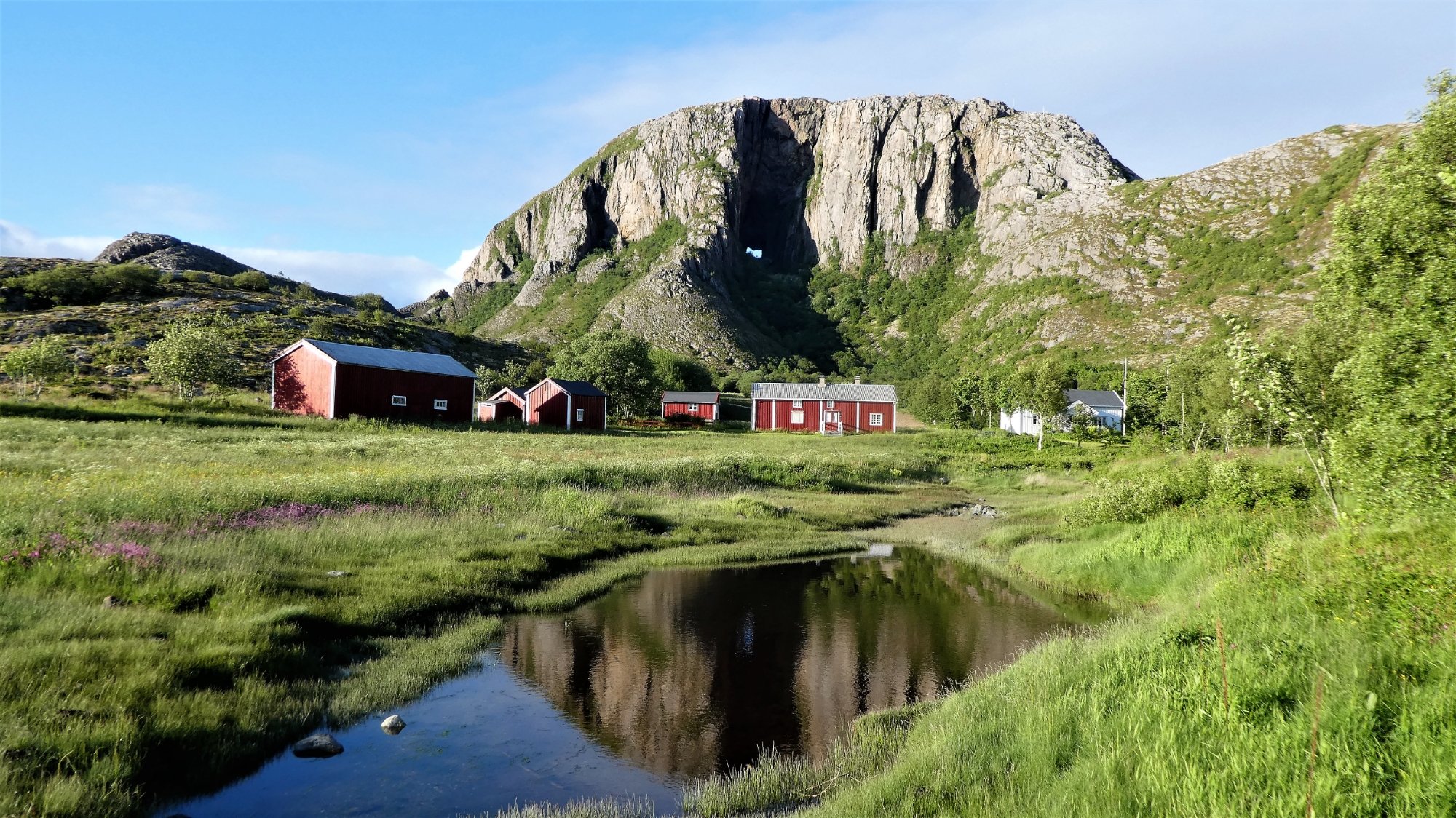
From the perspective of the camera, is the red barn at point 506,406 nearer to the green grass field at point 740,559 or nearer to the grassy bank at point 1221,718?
the green grass field at point 740,559

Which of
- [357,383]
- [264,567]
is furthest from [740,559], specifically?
[357,383]

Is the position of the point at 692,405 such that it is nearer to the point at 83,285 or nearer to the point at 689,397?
the point at 689,397

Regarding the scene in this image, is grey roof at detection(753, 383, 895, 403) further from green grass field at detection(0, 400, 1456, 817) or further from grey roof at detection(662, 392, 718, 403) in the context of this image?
green grass field at detection(0, 400, 1456, 817)

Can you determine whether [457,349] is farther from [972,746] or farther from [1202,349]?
[972,746]

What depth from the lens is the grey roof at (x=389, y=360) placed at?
4984 cm

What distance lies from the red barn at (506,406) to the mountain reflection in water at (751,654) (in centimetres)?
5417

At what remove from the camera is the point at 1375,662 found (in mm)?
6652

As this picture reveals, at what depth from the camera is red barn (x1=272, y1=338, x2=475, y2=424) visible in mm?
49094

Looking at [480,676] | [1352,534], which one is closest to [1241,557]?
[1352,534]

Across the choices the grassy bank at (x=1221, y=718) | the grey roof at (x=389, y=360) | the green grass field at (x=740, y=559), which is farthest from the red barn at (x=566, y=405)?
the grassy bank at (x=1221, y=718)

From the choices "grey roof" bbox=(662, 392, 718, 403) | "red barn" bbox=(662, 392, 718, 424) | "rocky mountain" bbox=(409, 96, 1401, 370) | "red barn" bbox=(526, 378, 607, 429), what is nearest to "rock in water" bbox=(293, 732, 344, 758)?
"red barn" bbox=(526, 378, 607, 429)

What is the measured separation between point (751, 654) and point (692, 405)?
3163 inches

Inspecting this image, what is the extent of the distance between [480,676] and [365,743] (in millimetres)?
2417

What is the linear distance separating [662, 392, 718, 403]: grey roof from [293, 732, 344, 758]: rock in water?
275 feet
